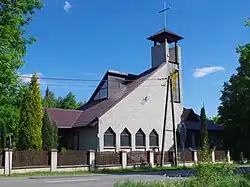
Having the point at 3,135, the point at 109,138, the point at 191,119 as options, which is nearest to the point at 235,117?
the point at 191,119

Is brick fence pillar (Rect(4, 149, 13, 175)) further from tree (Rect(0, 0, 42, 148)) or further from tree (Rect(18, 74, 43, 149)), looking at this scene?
tree (Rect(0, 0, 42, 148))

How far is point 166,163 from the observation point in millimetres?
32688

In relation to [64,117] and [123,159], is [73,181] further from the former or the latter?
[64,117]

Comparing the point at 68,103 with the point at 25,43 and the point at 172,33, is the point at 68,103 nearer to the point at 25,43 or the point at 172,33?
the point at 172,33

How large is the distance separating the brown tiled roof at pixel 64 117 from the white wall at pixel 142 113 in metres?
5.07

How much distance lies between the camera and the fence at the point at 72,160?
23927mm

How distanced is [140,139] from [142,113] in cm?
260

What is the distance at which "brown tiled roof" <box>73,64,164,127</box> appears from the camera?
33.9 m

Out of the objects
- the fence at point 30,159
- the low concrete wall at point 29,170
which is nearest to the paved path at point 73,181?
the low concrete wall at point 29,170

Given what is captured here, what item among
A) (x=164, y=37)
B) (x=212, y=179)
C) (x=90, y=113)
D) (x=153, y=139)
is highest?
(x=164, y=37)

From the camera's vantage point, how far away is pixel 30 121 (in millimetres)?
27469

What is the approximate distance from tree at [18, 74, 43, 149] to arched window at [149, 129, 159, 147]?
12.5 meters

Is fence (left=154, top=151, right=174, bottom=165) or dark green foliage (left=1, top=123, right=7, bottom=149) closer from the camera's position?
fence (left=154, top=151, right=174, bottom=165)

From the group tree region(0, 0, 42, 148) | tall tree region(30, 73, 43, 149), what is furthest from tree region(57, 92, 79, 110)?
tree region(0, 0, 42, 148)
